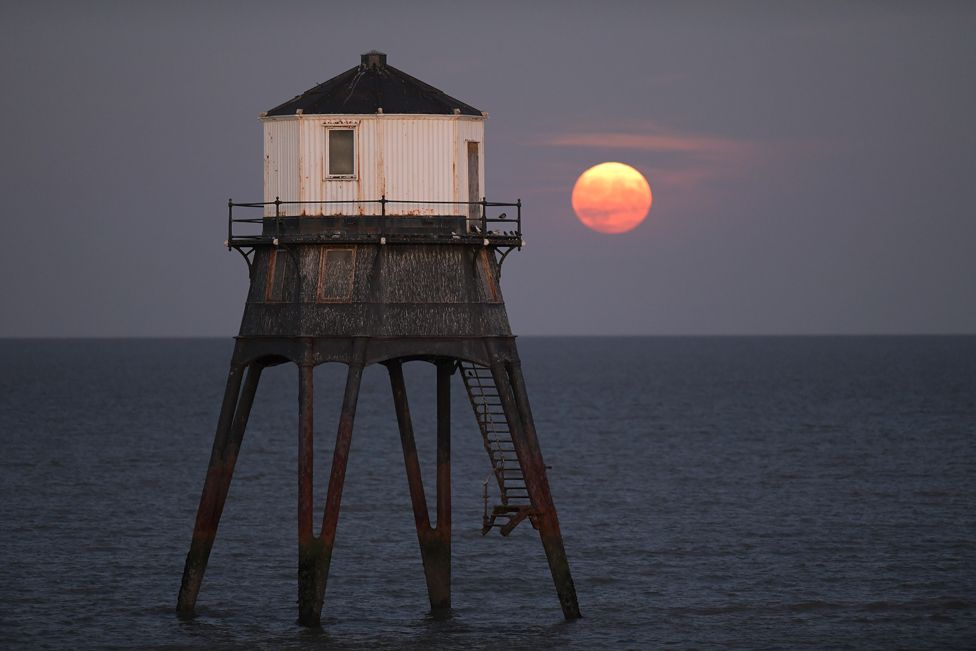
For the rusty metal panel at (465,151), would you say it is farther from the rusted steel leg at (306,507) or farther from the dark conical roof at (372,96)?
the rusted steel leg at (306,507)

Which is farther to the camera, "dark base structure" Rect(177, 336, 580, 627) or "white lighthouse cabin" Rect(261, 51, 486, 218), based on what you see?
"white lighthouse cabin" Rect(261, 51, 486, 218)

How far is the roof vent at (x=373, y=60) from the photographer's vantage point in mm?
39031

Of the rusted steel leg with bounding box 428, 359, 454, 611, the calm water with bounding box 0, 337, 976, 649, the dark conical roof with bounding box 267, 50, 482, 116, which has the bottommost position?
the calm water with bounding box 0, 337, 976, 649

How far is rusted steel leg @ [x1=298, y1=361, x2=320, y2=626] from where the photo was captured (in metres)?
36.4

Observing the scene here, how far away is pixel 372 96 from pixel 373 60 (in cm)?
148

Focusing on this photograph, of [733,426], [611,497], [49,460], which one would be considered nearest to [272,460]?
[49,460]

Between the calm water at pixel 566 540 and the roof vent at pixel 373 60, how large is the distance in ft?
38.0

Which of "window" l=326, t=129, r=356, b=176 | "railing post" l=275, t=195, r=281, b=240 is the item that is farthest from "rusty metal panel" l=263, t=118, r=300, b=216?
"window" l=326, t=129, r=356, b=176

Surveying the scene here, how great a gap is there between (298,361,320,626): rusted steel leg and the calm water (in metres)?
0.98

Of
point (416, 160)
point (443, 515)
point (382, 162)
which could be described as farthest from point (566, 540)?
point (382, 162)

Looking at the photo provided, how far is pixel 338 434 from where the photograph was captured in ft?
118

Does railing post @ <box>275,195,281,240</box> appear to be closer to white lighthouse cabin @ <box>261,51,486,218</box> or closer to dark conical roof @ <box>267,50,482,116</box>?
white lighthouse cabin @ <box>261,51,486,218</box>

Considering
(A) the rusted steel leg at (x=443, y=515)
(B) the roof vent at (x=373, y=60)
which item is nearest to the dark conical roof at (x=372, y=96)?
(B) the roof vent at (x=373, y=60)

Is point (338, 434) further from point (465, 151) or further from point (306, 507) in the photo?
point (465, 151)
